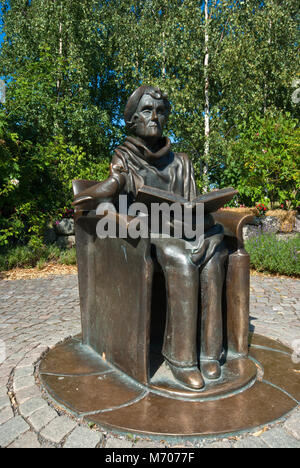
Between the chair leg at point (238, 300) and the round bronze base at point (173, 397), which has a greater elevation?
the chair leg at point (238, 300)

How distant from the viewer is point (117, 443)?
1.69 m

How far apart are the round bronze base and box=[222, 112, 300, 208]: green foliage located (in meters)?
6.94

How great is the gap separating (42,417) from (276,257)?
5393mm

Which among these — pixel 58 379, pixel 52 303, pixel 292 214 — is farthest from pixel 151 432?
pixel 292 214

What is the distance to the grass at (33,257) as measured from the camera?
6.72m

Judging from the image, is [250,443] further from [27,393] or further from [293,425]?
[27,393]

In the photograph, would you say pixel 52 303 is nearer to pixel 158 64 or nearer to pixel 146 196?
pixel 146 196

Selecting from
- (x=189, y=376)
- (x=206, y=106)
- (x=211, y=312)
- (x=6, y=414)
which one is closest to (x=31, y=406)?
(x=6, y=414)

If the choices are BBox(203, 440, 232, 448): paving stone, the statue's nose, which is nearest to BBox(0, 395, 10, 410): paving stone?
BBox(203, 440, 232, 448): paving stone

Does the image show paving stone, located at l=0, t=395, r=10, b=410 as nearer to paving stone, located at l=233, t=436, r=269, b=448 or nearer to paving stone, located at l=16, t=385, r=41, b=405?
paving stone, located at l=16, t=385, r=41, b=405

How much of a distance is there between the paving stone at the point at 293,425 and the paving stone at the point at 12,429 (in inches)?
51.7

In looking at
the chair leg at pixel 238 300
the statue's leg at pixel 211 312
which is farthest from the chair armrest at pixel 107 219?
the chair leg at pixel 238 300

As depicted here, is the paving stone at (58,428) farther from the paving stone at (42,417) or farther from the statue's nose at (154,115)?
the statue's nose at (154,115)

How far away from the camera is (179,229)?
88.0 inches
